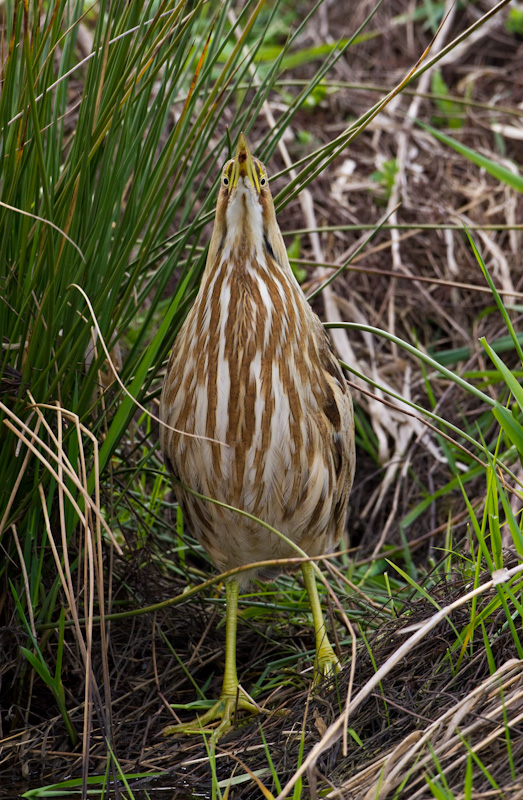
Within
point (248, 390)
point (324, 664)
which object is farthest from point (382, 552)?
point (248, 390)

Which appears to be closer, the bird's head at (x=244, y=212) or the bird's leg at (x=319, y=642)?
the bird's head at (x=244, y=212)

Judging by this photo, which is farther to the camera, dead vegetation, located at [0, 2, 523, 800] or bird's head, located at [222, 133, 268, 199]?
bird's head, located at [222, 133, 268, 199]

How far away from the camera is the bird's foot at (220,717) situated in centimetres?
183

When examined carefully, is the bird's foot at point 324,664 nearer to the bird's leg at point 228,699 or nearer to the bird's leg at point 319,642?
the bird's leg at point 319,642

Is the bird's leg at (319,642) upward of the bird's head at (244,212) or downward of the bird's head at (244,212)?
downward

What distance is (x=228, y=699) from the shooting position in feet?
6.36

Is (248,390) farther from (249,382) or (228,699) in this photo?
(228,699)

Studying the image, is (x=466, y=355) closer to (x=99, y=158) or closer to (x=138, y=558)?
(x=138, y=558)

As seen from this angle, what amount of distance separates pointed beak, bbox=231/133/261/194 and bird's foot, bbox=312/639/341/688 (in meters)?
0.92

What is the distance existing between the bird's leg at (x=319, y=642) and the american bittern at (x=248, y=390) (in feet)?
0.10

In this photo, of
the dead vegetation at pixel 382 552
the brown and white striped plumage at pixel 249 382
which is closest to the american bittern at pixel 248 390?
the brown and white striped plumage at pixel 249 382

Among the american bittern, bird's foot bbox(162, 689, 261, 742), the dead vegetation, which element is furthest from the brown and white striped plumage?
bird's foot bbox(162, 689, 261, 742)

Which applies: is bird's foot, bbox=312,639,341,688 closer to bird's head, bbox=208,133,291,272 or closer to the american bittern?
A: the american bittern

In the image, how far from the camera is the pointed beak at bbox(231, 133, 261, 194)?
1652 mm
